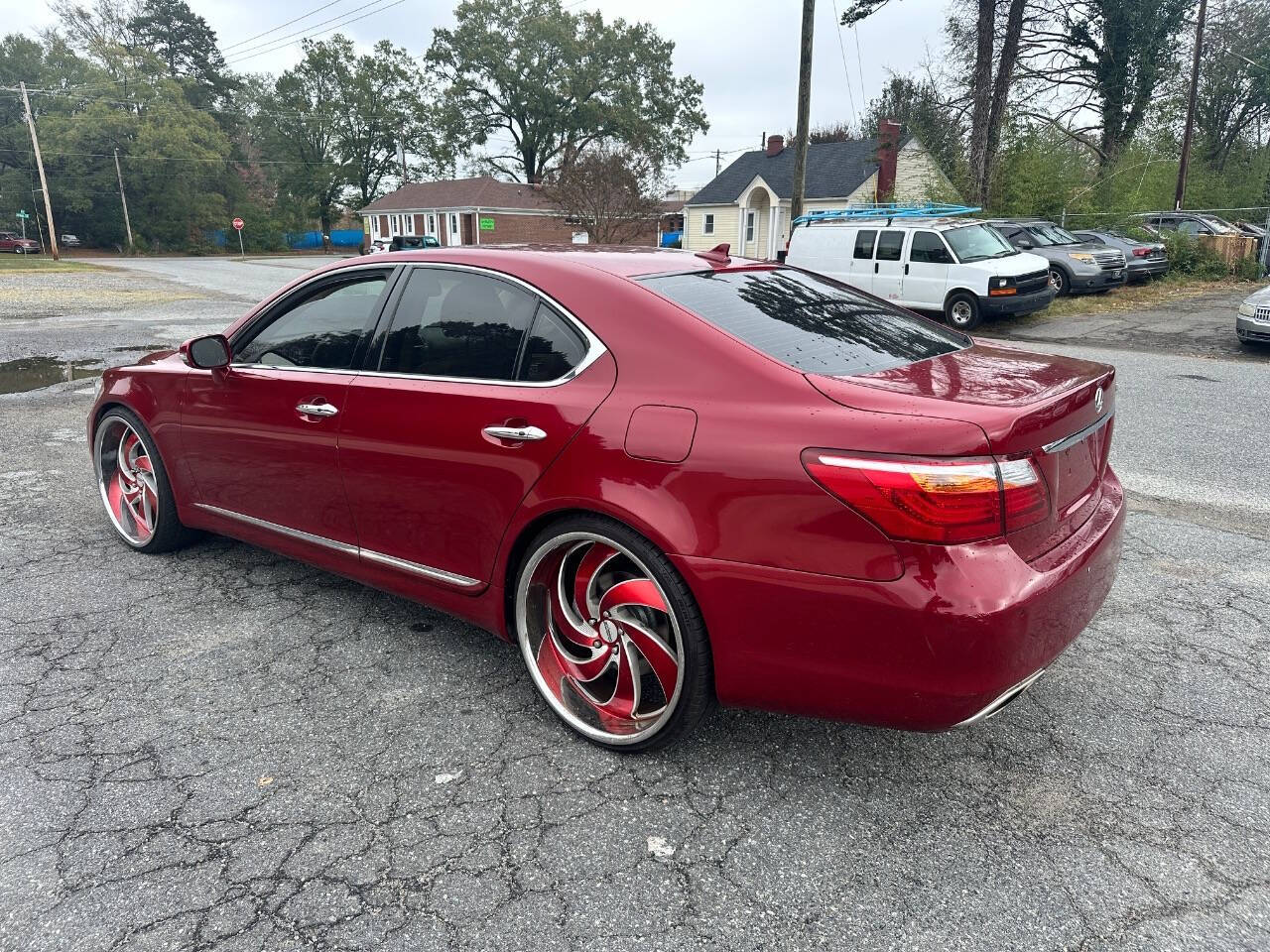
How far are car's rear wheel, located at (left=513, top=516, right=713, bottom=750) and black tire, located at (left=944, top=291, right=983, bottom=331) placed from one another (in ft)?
44.2

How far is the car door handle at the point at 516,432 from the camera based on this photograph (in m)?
2.68

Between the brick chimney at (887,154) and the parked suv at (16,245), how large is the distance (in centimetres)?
5601

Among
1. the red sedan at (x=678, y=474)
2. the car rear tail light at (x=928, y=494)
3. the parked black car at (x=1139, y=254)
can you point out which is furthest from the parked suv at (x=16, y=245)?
the car rear tail light at (x=928, y=494)

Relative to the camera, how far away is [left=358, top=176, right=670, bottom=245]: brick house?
5481 cm

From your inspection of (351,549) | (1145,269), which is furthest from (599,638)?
(1145,269)

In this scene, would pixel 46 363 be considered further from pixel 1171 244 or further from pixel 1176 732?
pixel 1171 244

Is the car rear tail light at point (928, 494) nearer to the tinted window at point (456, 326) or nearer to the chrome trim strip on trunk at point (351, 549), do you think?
the tinted window at point (456, 326)

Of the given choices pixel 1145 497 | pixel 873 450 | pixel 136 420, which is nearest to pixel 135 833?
pixel 873 450

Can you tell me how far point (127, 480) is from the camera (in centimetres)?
446

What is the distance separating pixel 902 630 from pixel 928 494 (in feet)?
1.11

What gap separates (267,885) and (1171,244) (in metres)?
24.8

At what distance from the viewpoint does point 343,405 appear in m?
3.23

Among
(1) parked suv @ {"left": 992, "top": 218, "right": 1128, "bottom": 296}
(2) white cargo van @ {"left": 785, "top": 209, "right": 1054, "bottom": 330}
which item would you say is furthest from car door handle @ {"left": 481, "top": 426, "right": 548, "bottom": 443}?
(1) parked suv @ {"left": 992, "top": 218, "right": 1128, "bottom": 296}

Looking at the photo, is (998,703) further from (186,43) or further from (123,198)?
(186,43)
